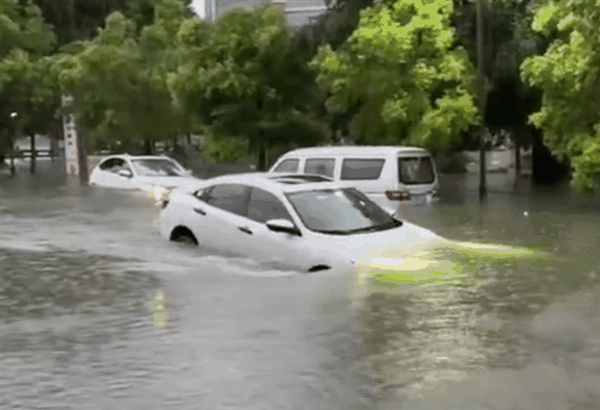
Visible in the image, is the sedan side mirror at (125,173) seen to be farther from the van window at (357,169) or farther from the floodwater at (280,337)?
the floodwater at (280,337)

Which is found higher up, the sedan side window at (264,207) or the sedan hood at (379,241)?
the sedan side window at (264,207)

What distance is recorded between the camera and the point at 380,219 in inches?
495

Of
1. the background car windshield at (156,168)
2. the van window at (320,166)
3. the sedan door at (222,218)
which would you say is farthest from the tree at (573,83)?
the sedan door at (222,218)

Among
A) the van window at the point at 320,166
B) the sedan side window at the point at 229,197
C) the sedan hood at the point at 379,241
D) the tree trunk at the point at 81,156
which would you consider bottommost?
the tree trunk at the point at 81,156

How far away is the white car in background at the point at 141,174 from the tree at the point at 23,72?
20.8 metres

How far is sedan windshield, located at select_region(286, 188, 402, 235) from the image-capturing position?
1188cm

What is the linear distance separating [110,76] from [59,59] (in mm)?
6794

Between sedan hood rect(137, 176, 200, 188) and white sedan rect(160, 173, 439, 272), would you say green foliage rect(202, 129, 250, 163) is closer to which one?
sedan hood rect(137, 176, 200, 188)

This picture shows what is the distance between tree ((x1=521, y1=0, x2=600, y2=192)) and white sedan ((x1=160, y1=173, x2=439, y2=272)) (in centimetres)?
1063

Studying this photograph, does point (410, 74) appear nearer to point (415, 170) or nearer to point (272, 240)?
point (415, 170)

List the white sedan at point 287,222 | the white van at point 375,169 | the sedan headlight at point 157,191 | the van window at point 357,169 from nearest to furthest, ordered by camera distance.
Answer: the white sedan at point 287,222 → the white van at point 375,169 → the van window at point 357,169 → the sedan headlight at point 157,191

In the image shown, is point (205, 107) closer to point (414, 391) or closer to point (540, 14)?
point (540, 14)

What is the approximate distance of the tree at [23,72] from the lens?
164 ft

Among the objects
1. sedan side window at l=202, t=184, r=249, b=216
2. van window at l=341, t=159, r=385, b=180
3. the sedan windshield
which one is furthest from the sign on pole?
the sedan windshield
